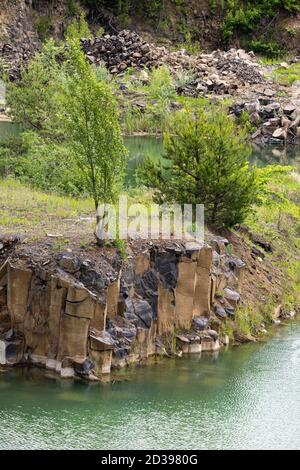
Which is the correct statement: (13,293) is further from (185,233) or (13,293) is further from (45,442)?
(185,233)

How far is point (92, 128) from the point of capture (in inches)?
887

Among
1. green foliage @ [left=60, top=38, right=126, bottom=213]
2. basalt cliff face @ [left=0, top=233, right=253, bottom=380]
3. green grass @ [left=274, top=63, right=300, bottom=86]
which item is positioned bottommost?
basalt cliff face @ [left=0, top=233, right=253, bottom=380]

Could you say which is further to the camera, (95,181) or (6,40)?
(6,40)

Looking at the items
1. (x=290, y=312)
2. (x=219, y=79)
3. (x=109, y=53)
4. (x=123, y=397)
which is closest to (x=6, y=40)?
(x=109, y=53)

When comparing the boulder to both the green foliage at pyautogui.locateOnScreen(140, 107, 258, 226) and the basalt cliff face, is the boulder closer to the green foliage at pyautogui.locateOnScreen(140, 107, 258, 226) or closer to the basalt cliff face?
the basalt cliff face

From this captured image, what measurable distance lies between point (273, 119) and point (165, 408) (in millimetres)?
43646

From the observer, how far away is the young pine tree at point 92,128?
22.4 m

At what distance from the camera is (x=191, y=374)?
22.2 m

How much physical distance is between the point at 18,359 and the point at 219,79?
163ft

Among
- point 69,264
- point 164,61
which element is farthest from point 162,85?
point 69,264

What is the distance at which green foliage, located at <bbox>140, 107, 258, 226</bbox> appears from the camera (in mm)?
27219

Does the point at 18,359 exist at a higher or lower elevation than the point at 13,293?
lower

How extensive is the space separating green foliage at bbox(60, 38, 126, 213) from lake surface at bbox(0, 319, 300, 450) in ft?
15.9

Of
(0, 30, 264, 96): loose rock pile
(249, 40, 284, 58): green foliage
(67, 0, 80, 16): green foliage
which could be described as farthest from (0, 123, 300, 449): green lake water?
(67, 0, 80, 16): green foliage
